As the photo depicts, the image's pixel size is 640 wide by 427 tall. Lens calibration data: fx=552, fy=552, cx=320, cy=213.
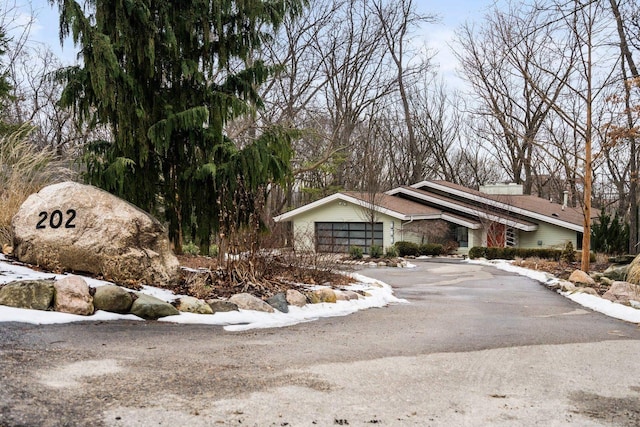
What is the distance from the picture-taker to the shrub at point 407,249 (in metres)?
28.0

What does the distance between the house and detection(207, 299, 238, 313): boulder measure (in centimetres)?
2052

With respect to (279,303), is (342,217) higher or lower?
higher

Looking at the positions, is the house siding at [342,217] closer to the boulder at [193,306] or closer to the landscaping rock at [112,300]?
the boulder at [193,306]

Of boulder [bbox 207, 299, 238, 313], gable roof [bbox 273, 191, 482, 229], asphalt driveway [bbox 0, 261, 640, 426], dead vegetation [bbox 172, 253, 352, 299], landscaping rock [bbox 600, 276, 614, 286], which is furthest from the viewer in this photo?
gable roof [bbox 273, 191, 482, 229]

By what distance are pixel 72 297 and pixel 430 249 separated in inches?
940

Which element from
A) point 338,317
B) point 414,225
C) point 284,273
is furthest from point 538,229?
point 338,317

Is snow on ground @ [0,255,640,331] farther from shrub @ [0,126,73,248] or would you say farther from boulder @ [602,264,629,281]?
boulder @ [602,264,629,281]

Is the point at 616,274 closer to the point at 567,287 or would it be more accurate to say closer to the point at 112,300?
the point at 567,287

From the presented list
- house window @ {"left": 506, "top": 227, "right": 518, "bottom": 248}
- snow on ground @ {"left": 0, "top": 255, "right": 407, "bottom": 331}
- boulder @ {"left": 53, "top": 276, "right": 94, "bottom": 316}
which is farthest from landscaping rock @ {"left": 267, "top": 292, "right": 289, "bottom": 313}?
house window @ {"left": 506, "top": 227, "right": 518, "bottom": 248}

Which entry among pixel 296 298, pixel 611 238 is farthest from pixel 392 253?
pixel 296 298

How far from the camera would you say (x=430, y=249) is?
2850 centimetres

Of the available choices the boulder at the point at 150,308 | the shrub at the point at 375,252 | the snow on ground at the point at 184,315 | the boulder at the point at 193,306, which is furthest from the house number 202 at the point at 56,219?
the shrub at the point at 375,252

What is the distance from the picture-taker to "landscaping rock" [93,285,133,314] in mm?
6395

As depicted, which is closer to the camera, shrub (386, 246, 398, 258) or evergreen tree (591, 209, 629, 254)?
evergreen tree (591, 209, 629, 254)
